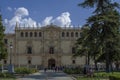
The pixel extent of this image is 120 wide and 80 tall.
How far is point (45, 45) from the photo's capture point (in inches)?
4835

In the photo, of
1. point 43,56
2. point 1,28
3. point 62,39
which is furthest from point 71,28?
point 1,28

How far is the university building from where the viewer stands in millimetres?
120375

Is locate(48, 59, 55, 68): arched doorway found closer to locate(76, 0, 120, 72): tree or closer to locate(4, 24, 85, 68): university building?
locate(4, 24, 85, 68): university building

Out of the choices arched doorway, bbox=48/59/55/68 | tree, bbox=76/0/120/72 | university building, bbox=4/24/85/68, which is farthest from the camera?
arched doorway, bbox=48/59/55/68

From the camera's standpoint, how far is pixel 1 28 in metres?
53.6

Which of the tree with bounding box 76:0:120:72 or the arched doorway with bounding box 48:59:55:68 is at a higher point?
the tree with bounding box 76:0:120:72

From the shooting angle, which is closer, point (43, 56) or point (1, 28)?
point (1, 28)

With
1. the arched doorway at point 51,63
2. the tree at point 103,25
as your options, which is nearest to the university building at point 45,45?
→ the arched doorway at point 51,63

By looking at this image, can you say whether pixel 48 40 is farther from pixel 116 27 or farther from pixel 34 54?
pixel 116 27

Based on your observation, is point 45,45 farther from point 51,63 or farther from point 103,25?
point 103,25

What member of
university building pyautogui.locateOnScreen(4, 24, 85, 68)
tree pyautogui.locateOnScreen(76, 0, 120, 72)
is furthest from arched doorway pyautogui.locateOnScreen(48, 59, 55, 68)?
tree pyautogui.locateOnScreen(76, 0, 120, 72)

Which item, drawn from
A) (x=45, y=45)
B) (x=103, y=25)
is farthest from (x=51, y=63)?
(x=103, y=25)

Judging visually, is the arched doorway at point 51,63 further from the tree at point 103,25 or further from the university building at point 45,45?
the tree at point 103,25

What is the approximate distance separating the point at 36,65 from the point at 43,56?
214 inches
